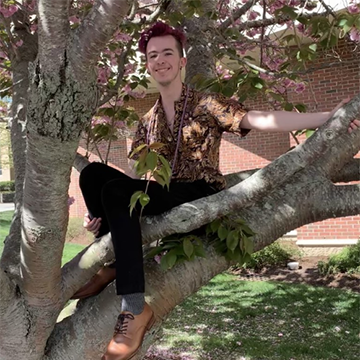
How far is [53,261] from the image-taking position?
1657 millimetres

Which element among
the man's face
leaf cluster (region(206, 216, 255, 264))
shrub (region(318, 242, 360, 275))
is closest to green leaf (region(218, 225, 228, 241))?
leaf cluster (region(206, 216, 255, 264))

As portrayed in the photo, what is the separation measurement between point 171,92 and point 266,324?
373cm

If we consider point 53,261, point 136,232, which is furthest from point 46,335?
point 136,232

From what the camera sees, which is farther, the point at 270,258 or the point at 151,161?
the point at 270,258

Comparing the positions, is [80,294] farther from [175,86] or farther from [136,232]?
[175,86]

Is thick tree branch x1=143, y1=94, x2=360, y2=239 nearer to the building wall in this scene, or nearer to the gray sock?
the gray sock

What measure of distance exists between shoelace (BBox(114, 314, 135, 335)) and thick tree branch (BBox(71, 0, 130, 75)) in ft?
2.81

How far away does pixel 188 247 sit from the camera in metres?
1.63

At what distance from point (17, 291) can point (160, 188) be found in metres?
0.69

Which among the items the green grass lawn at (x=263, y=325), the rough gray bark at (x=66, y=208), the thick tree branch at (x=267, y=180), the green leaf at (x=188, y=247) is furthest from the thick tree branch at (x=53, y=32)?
the green grass lawn at (x=263, y=325)

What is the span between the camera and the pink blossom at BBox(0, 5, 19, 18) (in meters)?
2.97

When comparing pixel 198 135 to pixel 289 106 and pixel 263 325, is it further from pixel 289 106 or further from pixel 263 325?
pixel 263 325

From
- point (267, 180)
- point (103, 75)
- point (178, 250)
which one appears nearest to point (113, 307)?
point (178, 250)

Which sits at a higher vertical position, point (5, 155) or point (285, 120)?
point (285, 120)
